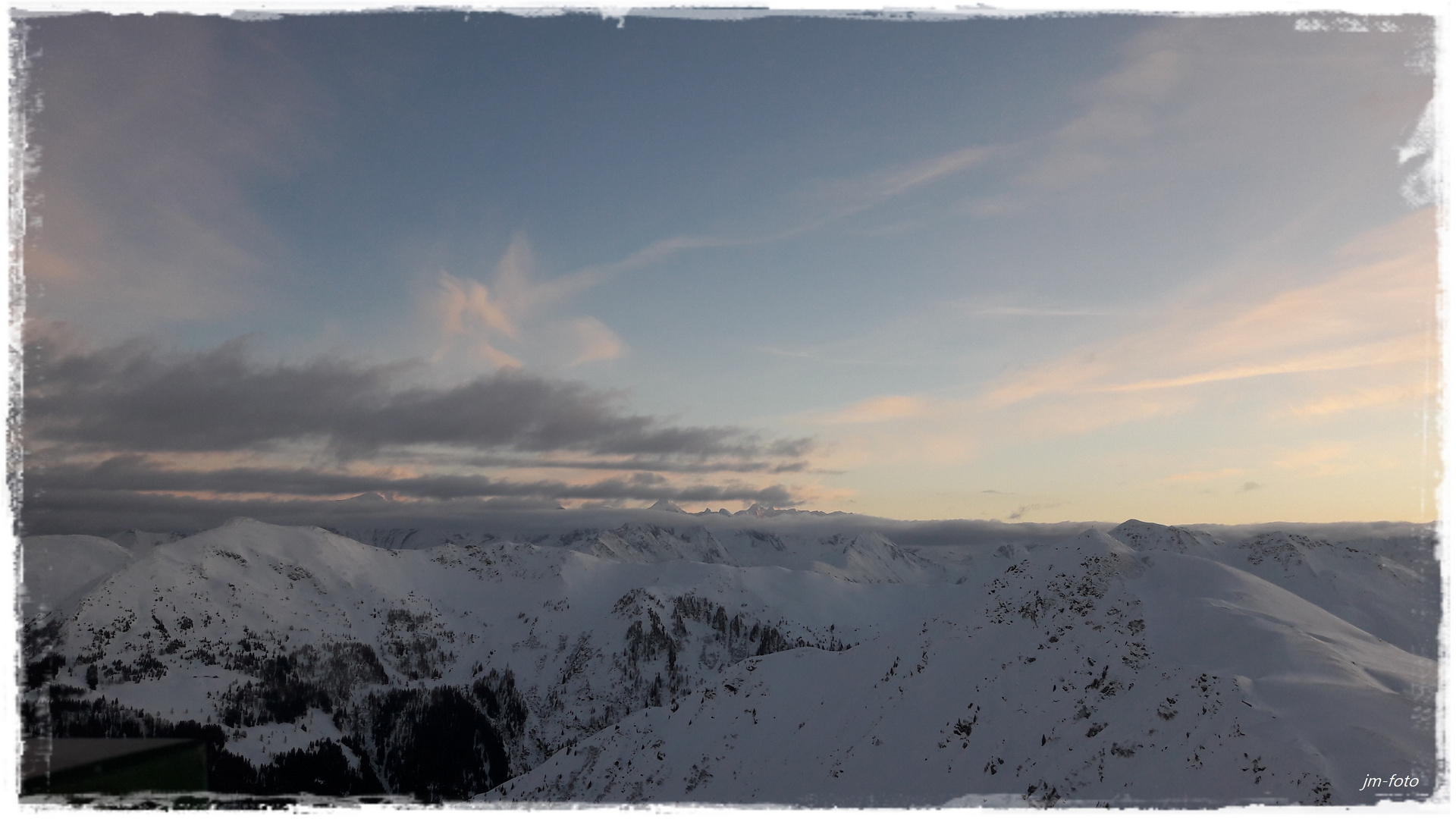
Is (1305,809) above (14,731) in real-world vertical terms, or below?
below

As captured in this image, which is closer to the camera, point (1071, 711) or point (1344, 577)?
point (1071, 711)

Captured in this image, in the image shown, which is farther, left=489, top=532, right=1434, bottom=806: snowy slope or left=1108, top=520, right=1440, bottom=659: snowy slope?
left=1108, top=520, right=1440, bottom=659: snowy slope

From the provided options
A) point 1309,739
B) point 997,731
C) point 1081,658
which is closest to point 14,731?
point 1309,739

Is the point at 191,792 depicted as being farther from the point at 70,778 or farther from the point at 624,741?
the point at 624,741

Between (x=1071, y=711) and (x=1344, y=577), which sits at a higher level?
(x=1071, y=711)

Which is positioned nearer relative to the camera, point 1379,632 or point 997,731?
point 997,731

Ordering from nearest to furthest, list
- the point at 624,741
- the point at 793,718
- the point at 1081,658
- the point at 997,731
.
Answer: the point at 997,731, the point at 1081,658, the point at 793,718, the point at 624,741

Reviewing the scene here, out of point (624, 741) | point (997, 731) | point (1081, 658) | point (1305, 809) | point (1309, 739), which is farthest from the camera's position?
point (624, 741)

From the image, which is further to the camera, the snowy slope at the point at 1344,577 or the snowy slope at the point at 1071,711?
the snowy slope at the point at 1344,577

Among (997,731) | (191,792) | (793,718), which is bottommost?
(793,718)

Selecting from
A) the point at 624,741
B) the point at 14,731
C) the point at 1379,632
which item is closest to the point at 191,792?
the point at 14,731
